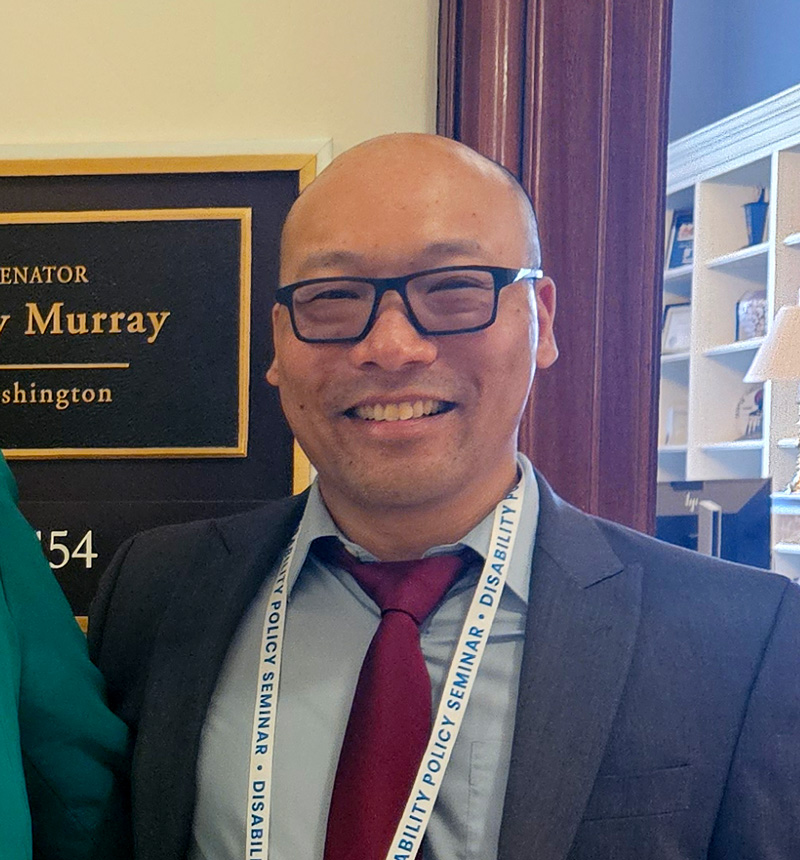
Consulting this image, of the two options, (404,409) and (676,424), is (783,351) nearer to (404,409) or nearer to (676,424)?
(676,424)

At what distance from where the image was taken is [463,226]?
4.03ft

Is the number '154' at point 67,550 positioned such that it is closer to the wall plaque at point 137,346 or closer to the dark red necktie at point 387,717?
the wall plaque at point 137,346

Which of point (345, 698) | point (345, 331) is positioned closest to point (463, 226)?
point (345, 331)

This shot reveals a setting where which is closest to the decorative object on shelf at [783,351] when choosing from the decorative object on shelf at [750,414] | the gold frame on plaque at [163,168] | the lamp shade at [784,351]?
the lamp shade at [784,351]

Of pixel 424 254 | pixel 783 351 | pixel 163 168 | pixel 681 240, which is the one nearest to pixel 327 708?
pixel 424 254

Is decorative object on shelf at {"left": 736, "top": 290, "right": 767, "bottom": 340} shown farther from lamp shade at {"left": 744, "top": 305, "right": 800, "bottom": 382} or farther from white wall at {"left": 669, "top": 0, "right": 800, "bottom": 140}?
lamp shade at {"left": 744, "top": 305, "right": 800, "bottom": 382}

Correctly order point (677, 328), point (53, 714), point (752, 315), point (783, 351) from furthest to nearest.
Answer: point (677, 328) → point (752, 315) → point (783, 351) → point (53, 714)

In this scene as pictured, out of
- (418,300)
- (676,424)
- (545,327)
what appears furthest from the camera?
(676,424)

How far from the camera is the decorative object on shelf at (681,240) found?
238 inches

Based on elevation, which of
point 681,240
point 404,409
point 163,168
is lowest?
point 404,409

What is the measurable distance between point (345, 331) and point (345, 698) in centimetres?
40

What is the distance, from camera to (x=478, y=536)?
1.24m

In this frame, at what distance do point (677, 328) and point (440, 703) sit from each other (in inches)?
204

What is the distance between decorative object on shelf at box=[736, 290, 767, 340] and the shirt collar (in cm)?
453
